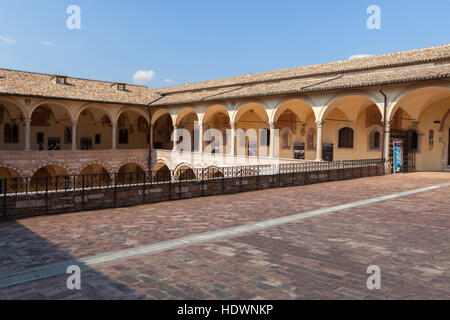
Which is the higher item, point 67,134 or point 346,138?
point 67,134

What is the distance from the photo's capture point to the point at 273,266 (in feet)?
15.5

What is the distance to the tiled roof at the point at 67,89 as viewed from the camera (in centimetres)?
2211

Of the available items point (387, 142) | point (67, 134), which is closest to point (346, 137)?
point (387, 142)

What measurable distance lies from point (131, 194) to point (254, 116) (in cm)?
2008

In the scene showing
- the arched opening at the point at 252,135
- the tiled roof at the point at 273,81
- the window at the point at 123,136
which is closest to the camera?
the tiled roof at the point at 273,81

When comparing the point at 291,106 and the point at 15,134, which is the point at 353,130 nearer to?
the point at 291,106

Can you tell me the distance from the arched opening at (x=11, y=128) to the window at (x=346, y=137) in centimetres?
2161

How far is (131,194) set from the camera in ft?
30.8

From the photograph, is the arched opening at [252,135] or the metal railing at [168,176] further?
the arched opening at [252,135]

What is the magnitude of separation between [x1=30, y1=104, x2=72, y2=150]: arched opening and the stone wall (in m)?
20.1

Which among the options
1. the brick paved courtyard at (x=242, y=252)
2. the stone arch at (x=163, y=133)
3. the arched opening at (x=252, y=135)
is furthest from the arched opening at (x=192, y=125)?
the brick paved courtyard at (x=242, y=252)

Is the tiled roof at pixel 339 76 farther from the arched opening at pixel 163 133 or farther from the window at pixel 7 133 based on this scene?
the window at pixel 7 133

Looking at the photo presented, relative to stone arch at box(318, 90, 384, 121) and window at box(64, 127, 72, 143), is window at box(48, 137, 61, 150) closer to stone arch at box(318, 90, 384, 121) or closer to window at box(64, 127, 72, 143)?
window at box(64, 127, 72, 143)

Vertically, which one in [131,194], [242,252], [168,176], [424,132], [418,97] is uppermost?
[418,97]
